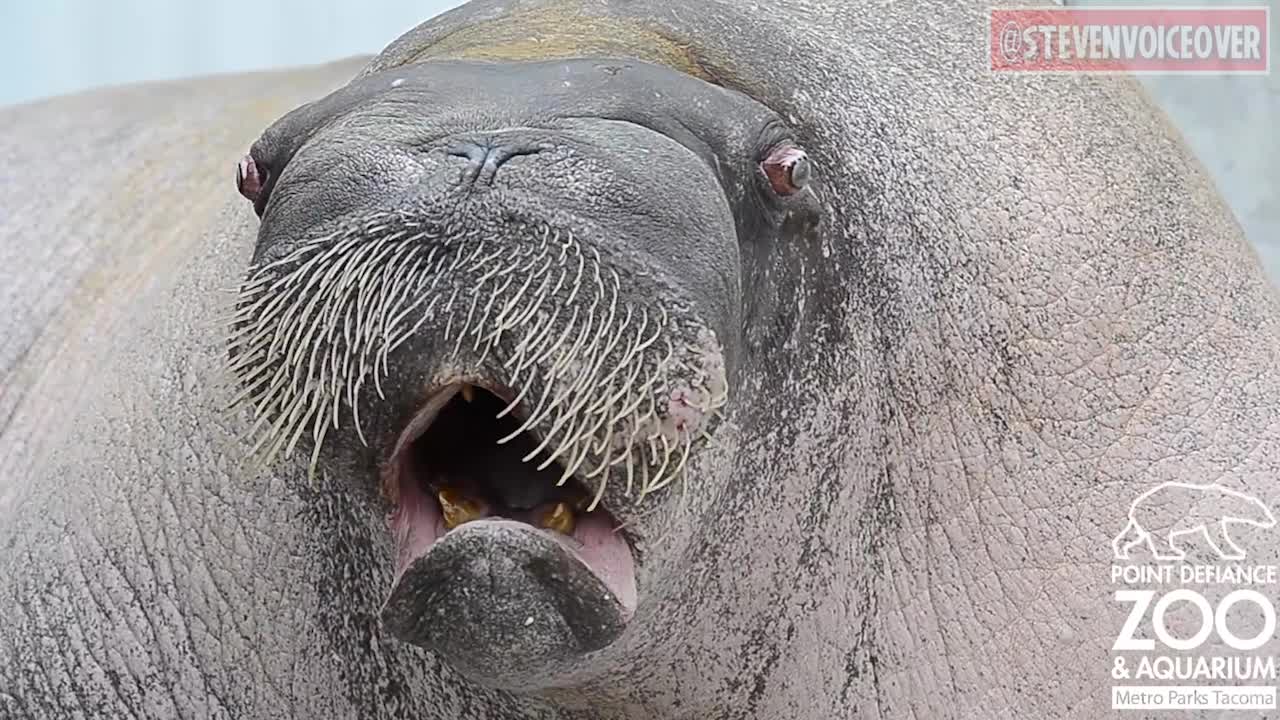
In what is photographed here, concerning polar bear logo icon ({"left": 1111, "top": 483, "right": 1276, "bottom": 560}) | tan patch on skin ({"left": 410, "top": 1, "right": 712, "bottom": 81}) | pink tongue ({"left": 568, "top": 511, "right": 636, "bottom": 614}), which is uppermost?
tan patch on skin ({"left": 410, "top": 1, "right": 712, "bottom": 81})

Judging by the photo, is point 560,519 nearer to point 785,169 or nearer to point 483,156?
point 483,156

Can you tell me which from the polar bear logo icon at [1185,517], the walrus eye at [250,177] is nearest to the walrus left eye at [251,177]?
the walrus eye at [250,177]

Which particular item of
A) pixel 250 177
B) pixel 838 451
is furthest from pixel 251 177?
pixel 838 451

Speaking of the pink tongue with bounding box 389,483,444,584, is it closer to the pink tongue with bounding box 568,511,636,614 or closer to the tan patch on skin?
the pink tongue with bounding box 568,511,636,614

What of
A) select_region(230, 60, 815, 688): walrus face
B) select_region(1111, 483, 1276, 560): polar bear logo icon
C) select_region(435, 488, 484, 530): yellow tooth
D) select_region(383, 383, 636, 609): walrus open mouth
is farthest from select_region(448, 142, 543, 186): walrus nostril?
select_region(1111, 483, 1276, 560): polar bear logo icon

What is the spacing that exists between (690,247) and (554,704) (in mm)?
594

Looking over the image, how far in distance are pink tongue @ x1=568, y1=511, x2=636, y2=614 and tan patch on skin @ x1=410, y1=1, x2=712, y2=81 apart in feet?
1.64

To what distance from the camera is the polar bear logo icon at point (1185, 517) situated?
2285mm

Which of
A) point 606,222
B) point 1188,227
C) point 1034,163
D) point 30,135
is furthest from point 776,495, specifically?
point 30,135

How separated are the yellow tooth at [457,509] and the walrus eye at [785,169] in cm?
48

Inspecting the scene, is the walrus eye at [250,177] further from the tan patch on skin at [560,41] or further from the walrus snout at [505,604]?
the walrus snout at [505,604]

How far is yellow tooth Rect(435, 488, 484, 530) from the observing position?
1650 millimetres

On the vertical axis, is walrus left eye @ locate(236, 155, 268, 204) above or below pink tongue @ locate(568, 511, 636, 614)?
above

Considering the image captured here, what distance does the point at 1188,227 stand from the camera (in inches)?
97.2
